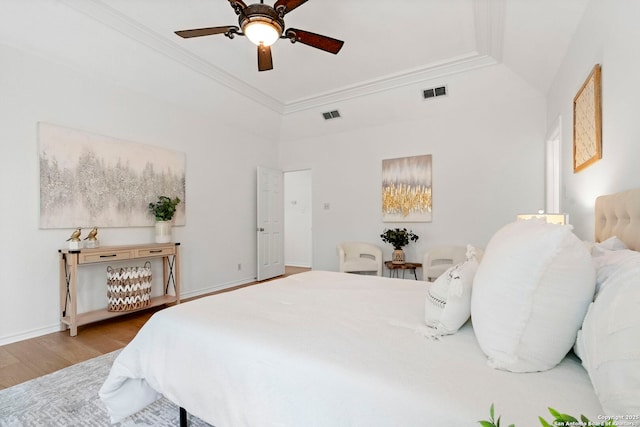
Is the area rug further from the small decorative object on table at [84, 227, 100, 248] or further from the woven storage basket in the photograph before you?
the small decorative object on table at [84, 227, 100, 248]


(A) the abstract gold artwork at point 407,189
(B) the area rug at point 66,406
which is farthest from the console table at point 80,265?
(A) the abstract gold artwork at point 407,189

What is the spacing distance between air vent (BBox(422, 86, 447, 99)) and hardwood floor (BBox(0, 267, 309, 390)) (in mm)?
4502

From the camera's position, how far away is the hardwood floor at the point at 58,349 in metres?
2.26

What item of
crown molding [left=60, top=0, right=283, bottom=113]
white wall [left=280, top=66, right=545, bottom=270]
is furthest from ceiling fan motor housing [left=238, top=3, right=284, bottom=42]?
white wall [left=280, top=66, right=545, bottom=270]

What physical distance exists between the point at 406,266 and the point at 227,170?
10.2 feet

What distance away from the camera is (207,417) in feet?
4.14

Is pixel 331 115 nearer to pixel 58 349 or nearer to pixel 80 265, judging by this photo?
pixel 80 265

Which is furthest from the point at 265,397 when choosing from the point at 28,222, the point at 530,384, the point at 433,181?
the point at 433,181

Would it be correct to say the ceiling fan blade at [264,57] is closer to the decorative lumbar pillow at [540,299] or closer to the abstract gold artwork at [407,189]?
the decorative lumbar pillow at [540,299]

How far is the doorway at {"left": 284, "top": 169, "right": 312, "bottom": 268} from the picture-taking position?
730 cm

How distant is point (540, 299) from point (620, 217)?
3.28 ft

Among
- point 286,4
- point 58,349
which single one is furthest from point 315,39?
point 58,349

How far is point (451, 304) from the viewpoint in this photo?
125cm

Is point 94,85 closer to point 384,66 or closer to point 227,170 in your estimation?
point 227,170
